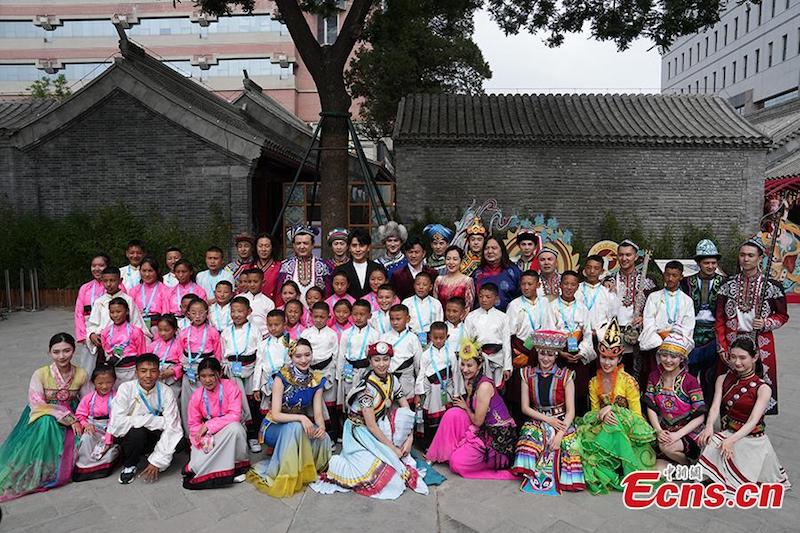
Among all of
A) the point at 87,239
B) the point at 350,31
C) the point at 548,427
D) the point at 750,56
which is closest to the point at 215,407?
the point at 548,427

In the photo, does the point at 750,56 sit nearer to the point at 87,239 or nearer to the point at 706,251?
the point at 706,251

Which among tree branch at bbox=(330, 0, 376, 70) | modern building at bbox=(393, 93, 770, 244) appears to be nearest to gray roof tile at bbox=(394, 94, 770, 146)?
modern building at bbox=(393, 93, 770, 244)

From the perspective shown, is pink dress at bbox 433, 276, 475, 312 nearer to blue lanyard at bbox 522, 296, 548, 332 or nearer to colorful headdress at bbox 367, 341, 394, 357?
blue lanyard at bbox 522, 296, 548, 332

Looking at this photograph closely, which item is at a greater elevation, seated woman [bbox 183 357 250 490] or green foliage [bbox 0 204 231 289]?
green foliage [bbox 0 204 231 289]

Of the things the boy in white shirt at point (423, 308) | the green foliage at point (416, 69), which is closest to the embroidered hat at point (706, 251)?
the boy in white shirt at point (423, 308)

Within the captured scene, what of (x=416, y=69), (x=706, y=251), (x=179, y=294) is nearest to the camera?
(x=706, y=251)

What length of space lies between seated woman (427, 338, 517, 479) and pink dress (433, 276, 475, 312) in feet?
2.18

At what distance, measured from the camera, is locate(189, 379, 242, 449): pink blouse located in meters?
4.47

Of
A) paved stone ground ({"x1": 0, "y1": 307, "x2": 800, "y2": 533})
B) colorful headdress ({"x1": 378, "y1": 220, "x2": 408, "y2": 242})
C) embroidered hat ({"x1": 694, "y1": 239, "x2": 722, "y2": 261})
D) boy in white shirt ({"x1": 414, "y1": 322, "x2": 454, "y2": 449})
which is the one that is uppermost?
colorful headdress ({"x1": 378, "y1": 220, "x2": 408, "y2": 242})

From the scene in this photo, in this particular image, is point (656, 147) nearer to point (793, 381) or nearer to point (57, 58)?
point (793, 381)

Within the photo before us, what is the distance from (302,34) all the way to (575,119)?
8641 mm

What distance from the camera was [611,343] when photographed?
4.54 m

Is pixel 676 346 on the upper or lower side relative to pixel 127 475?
upper

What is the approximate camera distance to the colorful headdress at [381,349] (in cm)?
457
